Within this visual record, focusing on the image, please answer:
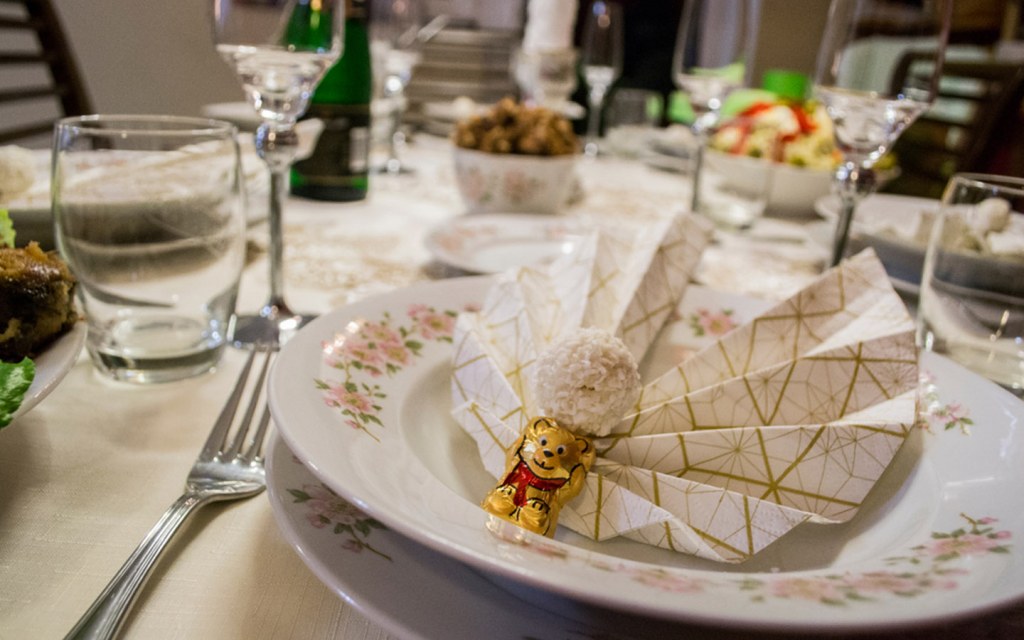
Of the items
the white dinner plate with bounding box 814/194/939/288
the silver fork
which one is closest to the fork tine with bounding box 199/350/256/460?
the silver fork

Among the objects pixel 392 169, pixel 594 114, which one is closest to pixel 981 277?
pixel 392 169

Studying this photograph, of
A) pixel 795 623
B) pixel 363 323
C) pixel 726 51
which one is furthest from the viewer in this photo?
pixel 726 51

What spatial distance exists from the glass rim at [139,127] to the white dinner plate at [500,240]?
0.27 meters

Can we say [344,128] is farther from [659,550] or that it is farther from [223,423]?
[659,550]

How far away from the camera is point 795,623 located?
7.9 inches

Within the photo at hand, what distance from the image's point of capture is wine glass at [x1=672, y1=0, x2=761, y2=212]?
96 cm

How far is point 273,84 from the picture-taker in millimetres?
550

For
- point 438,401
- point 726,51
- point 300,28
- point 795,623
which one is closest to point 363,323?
point 438,401

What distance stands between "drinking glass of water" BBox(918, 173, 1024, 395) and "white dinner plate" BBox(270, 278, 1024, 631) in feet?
0.40

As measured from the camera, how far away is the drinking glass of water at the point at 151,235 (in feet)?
1.46

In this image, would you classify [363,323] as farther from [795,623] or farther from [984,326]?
[984,326]

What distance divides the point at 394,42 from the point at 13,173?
83cm

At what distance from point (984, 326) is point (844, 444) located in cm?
29

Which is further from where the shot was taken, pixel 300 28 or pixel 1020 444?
pixel 300 28
